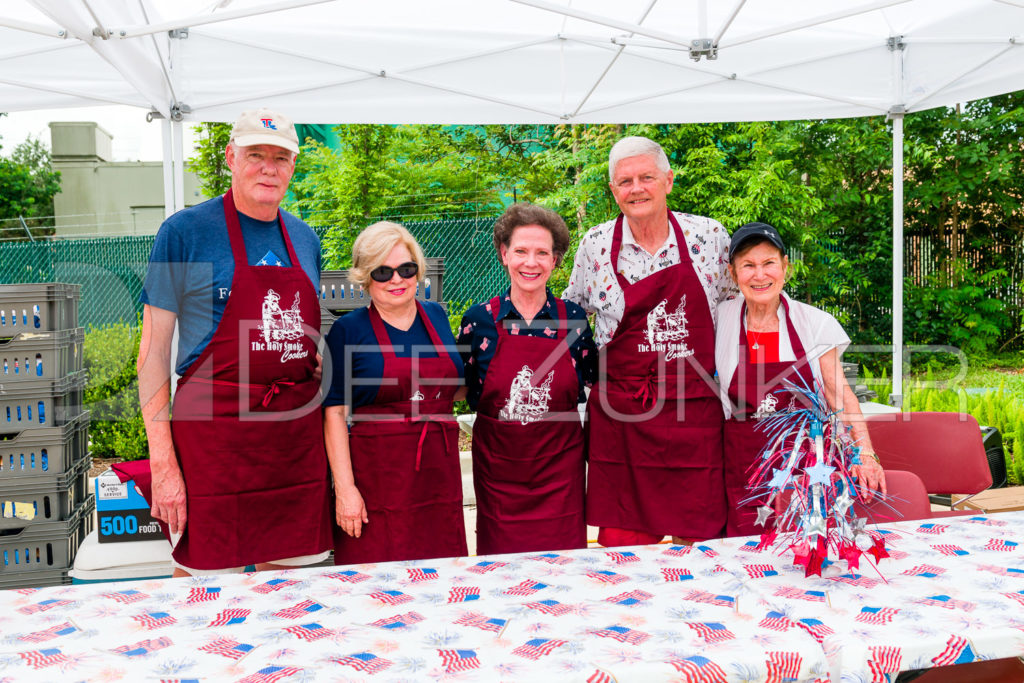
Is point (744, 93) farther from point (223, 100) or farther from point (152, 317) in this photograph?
point (152, 317)

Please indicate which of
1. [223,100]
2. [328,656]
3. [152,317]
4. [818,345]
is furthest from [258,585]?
[223,100]

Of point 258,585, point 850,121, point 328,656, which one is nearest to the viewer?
point 328,656

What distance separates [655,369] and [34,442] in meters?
2.40

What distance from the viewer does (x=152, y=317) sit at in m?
2.10

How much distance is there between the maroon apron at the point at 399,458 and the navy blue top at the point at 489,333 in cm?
20

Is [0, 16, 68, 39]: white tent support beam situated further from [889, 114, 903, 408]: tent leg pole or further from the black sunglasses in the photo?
[889, 114, 903, 408]: tent leg pole

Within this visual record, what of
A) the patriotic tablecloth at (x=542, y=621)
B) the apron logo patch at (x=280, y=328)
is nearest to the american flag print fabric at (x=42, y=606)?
the patriotic tablecloth at (x=542, y=621)

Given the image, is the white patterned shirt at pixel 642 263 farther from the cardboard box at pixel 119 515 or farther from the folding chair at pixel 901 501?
the cardboard box at pixel 119 515

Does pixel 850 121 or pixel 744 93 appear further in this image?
pixel 850 121

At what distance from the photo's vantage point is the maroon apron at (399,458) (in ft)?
7.43

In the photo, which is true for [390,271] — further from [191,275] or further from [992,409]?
[992,409]

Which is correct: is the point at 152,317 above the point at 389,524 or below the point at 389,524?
above

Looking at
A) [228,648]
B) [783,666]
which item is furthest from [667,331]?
[228,648]

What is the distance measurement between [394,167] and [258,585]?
9586 millimetres
